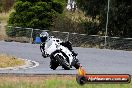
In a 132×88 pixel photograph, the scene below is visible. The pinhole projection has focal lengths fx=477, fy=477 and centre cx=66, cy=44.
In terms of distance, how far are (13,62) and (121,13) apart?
19.5 metres

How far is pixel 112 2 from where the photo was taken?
131 ft

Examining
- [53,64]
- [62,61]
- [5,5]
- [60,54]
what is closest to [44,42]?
[60,54]

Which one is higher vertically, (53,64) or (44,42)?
(44,42)

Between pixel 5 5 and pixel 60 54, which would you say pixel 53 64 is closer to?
pixel 60 54

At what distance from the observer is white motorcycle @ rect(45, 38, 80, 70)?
→ 6.95 m

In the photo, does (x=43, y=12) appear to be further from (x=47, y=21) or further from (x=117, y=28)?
(x=117, y=28)

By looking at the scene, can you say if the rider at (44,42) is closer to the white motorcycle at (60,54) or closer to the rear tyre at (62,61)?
the white motorcycle at (60,54)

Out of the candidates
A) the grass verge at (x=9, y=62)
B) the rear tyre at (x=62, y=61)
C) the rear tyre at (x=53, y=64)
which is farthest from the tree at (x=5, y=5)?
the rear tyre at (x=62, y=61)

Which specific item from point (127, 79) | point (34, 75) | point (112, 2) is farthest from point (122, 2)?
point (127, 79)

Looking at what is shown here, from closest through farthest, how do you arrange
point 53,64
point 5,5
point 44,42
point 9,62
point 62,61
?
point 44,42, point 62,61, point 53,64, point 9,62, point 5,5

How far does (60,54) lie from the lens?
7051 mm

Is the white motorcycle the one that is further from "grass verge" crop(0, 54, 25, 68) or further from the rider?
"grass verge" crop(0, 54, 25, 68)

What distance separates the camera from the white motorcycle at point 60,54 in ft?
22.8

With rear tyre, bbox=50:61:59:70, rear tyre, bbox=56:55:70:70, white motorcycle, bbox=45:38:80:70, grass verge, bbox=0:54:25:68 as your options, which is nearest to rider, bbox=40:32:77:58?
white motorcycle, bbox=45:38:80:70
